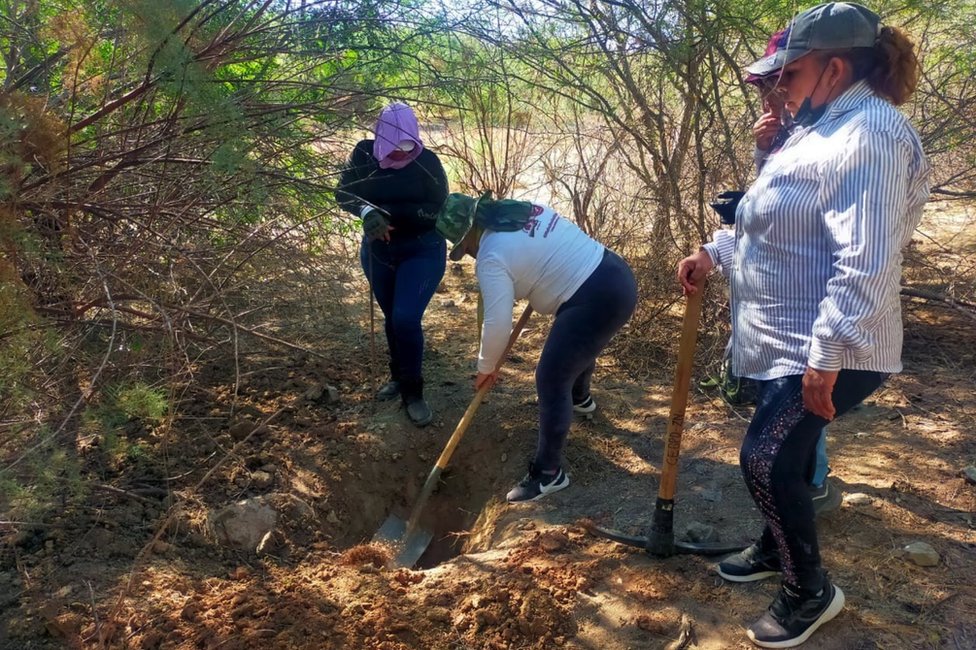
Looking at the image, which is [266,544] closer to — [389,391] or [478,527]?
[478,527]

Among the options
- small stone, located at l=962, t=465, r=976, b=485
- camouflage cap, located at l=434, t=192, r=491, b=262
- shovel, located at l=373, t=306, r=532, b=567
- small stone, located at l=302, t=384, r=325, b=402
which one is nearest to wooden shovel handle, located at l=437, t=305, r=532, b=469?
shovel, located at l=373, t=306, r=532, b=567

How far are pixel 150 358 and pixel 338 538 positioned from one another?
131 centimetres

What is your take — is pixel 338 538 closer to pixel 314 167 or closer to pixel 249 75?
pixel 314 167

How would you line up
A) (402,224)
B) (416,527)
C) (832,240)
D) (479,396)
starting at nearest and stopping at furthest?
(832,240) < (479,396) < (416,527) < (402,224)

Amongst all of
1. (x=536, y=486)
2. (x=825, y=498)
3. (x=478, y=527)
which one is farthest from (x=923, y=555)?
(x=478, y=527)

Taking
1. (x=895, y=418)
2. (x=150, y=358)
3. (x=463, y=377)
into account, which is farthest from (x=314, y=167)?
(x=895, y=418)

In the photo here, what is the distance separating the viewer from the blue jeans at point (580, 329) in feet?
10.9

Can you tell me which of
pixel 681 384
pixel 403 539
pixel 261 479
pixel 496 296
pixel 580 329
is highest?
pixel 496 296

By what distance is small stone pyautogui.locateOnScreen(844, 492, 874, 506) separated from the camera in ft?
10.6

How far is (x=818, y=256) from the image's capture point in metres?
2.06

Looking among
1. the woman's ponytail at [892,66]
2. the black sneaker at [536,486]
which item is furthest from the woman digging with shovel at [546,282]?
the woman's ponytail at [892,66]

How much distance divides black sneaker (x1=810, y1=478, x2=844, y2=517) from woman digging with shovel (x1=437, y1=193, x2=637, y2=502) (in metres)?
1.10

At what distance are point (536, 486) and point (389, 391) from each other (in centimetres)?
138

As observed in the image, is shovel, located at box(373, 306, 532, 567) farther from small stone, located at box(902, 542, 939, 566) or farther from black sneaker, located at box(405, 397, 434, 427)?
small stone, located at box(902, 542, 939, 566)
